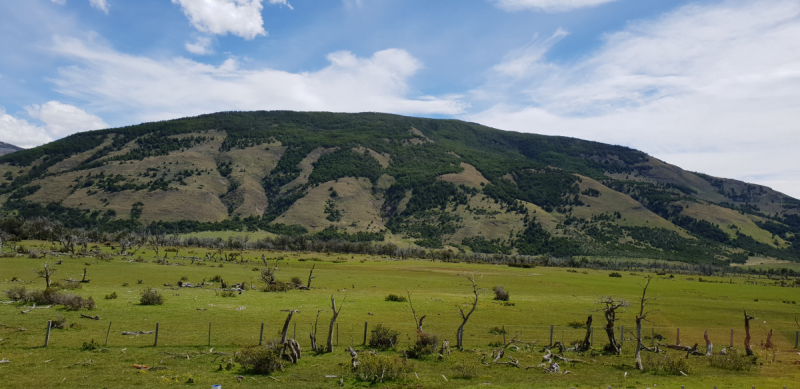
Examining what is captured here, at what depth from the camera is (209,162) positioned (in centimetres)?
19000

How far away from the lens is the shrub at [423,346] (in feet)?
68.3

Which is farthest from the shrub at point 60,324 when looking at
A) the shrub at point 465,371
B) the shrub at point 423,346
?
the shrub at point 465,371

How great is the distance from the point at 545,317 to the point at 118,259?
199 feet

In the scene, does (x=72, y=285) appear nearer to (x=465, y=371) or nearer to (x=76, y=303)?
(x=76, y=303)

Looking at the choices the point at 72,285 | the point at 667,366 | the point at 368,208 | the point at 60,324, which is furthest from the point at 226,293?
the point at 368,208

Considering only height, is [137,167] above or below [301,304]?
above

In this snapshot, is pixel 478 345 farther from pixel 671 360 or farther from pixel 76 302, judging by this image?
pixel 76 302

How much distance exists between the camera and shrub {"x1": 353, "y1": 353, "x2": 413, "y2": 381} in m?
17.0

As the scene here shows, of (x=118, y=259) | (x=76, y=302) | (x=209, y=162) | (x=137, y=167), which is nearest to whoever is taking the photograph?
(x=76, y=302)

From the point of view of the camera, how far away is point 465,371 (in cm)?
1773

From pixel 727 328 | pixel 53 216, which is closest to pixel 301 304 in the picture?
pixel 727 328

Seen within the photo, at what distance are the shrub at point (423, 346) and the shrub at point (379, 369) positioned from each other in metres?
3.29

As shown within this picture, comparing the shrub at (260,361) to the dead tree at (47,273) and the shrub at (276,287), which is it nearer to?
the dead tree at (47,273)

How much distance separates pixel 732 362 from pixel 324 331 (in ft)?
68.5
